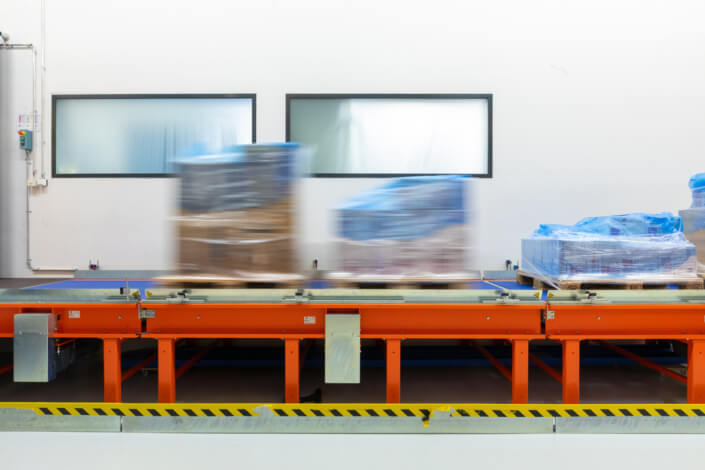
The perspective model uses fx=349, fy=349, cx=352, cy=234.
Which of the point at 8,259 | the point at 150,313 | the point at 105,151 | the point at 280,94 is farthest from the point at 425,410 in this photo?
the point at 8,259

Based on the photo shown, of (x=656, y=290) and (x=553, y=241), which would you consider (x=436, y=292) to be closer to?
(x=553, y=241)

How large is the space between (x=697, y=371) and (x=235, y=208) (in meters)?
3.17

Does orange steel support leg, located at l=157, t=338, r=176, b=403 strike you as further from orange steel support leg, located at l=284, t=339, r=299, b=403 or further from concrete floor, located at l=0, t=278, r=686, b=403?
orange steel support leg, located at l=284, t=339, r=299, b=403

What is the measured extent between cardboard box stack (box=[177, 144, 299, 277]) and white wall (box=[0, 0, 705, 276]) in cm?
179

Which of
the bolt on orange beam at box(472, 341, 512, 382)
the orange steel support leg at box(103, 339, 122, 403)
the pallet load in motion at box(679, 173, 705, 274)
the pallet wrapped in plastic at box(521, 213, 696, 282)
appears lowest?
the bolt on orange beam at box(472, 341, 512, 382)

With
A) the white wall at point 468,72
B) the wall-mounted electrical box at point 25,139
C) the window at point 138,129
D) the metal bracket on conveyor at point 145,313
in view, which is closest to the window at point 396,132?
the white wall at point 468,72

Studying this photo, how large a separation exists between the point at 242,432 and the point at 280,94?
339cm

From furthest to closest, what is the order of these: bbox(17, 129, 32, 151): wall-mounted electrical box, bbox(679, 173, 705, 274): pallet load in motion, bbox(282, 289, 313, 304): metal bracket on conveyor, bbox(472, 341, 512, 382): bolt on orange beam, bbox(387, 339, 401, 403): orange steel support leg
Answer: bbox(17, 129, 32, 151): wall-mounted electrical box < bbox(472, 341, 512, 382): bolt on orange beam < bbox(679, 173, 705, 274): pallet load in motion < bbox(387, 339, 401, 403): orange steel support leg < bbox(282, 289, 313, 304): metal bracket on conveyor

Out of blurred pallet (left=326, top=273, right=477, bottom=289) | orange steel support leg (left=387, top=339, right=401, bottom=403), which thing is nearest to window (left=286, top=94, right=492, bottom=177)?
blurred pallet (left=326, top=273, right=477, bottom=289)

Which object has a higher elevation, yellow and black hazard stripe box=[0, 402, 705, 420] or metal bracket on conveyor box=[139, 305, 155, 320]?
metal bracket on conveyor box=[139, 305, 155, 320]

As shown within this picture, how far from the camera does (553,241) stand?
7.87ft

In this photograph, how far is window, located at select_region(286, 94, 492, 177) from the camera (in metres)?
3.99

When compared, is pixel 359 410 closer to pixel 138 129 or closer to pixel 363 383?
pixel 363 383

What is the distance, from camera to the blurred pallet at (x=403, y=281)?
7.58 feet
